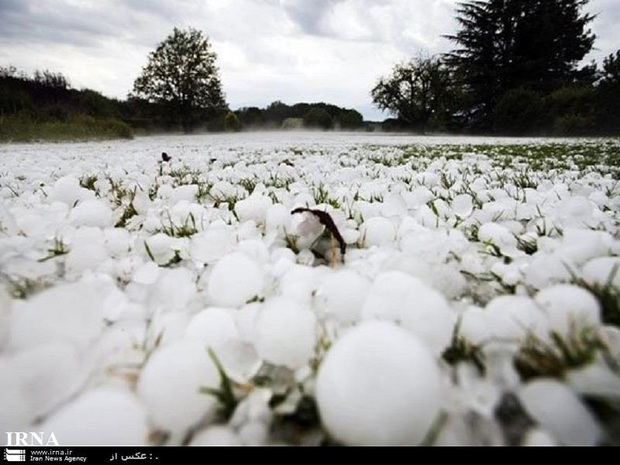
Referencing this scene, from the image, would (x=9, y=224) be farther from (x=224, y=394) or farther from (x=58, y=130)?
(x=58, y=130)

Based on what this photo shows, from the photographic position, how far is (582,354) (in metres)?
0.51

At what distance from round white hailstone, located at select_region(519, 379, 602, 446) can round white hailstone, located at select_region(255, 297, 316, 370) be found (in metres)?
0.30

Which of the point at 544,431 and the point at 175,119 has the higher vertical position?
the point at 175,119

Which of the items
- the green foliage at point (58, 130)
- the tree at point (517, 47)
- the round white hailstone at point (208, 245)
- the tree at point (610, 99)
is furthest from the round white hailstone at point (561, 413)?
the tree at point (517, 47)

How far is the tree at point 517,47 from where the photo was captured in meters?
25.5

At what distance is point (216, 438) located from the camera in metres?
0.49

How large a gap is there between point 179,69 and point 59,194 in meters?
29.4

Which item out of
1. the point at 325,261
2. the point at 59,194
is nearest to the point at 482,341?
the point at 325,261

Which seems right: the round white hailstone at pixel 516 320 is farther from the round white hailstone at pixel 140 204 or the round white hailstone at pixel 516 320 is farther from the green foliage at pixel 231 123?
the green foliage at pixel 231 123

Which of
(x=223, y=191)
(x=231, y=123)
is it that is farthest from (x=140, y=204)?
(x=231, y=123)

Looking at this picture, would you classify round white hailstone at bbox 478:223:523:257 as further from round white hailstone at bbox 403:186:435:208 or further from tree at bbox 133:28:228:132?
tree at bbox 133:28:228:132

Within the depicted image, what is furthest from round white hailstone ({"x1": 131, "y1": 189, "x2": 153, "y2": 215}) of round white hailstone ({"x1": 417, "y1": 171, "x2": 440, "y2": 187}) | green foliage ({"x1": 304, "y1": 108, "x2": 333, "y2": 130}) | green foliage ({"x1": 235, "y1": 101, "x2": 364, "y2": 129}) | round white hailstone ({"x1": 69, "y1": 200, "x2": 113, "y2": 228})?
green foliage ({"x1": 304, "y1": 108, "x2": 333, "y2": 130})
